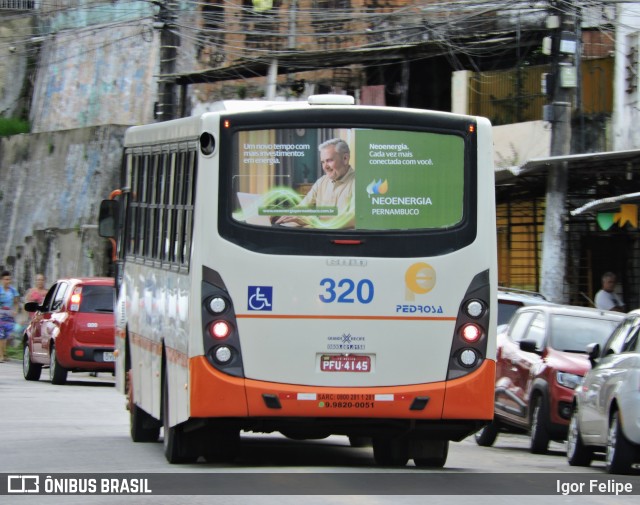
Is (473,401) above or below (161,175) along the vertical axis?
below

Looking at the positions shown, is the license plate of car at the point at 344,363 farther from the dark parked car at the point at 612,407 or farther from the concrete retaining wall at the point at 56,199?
the concrete retaining wall at the point at 56,199

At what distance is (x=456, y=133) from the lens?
36.7 ft

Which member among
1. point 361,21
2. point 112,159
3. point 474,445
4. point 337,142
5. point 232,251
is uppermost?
point 361,21

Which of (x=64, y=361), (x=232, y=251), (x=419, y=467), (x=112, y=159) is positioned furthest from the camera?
(x=112, y=159)

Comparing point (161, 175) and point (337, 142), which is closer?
point (337, 142)

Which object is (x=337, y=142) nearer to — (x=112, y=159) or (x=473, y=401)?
(x=473, y=401)

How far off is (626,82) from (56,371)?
11.5 metres

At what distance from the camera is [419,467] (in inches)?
475

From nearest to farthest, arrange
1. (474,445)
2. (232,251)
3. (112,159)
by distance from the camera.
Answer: (232,251) < (474,445) < (112,159)

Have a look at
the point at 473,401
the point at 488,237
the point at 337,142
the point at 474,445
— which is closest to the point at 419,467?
the point at 473,401

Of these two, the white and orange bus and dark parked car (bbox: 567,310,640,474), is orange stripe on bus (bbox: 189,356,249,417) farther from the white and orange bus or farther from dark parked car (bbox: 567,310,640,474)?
dark parked car (bbox: 567,310,640,474)

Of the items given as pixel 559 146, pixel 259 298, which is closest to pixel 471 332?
pixel 259 298

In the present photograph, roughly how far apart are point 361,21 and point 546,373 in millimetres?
21952

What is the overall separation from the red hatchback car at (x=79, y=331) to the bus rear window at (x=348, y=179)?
13.4m
